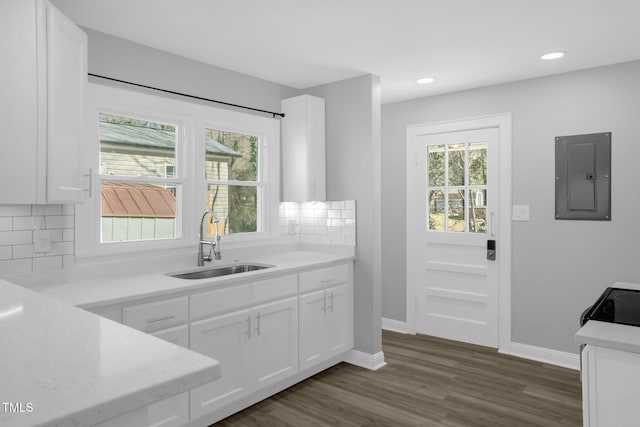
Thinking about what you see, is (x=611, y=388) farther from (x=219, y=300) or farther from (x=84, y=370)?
(x=219, y=300)

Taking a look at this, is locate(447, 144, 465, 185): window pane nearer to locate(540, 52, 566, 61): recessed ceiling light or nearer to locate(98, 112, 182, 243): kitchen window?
locate(540, 52, 566, 61): recessed ceiling light

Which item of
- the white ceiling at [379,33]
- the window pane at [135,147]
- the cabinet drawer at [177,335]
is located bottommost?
the cabinet drawer at [177,335]

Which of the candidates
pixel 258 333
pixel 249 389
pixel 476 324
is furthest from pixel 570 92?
pixel 249 389

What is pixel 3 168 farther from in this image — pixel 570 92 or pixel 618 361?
pixel 570 92

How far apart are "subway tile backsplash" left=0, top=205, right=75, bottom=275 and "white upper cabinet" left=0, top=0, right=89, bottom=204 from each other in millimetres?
433

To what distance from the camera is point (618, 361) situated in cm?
137

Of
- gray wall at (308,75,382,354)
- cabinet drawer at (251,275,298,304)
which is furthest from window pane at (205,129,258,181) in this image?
cabinet drawer at (251,275,298,304)

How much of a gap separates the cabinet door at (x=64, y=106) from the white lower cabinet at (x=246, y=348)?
1.03 meters

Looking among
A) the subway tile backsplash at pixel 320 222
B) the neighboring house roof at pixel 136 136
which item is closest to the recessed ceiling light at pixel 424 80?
the subway tile backsplash at pixel 320 222

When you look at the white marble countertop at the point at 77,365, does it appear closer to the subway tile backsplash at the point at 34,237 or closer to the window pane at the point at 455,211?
the subway tile backsplash at the point at 34,237

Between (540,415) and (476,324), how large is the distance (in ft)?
4.53

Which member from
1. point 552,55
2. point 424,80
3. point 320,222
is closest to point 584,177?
point 552,55

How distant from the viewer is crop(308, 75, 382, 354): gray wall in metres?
3.61

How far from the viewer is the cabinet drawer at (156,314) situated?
2.21 m
